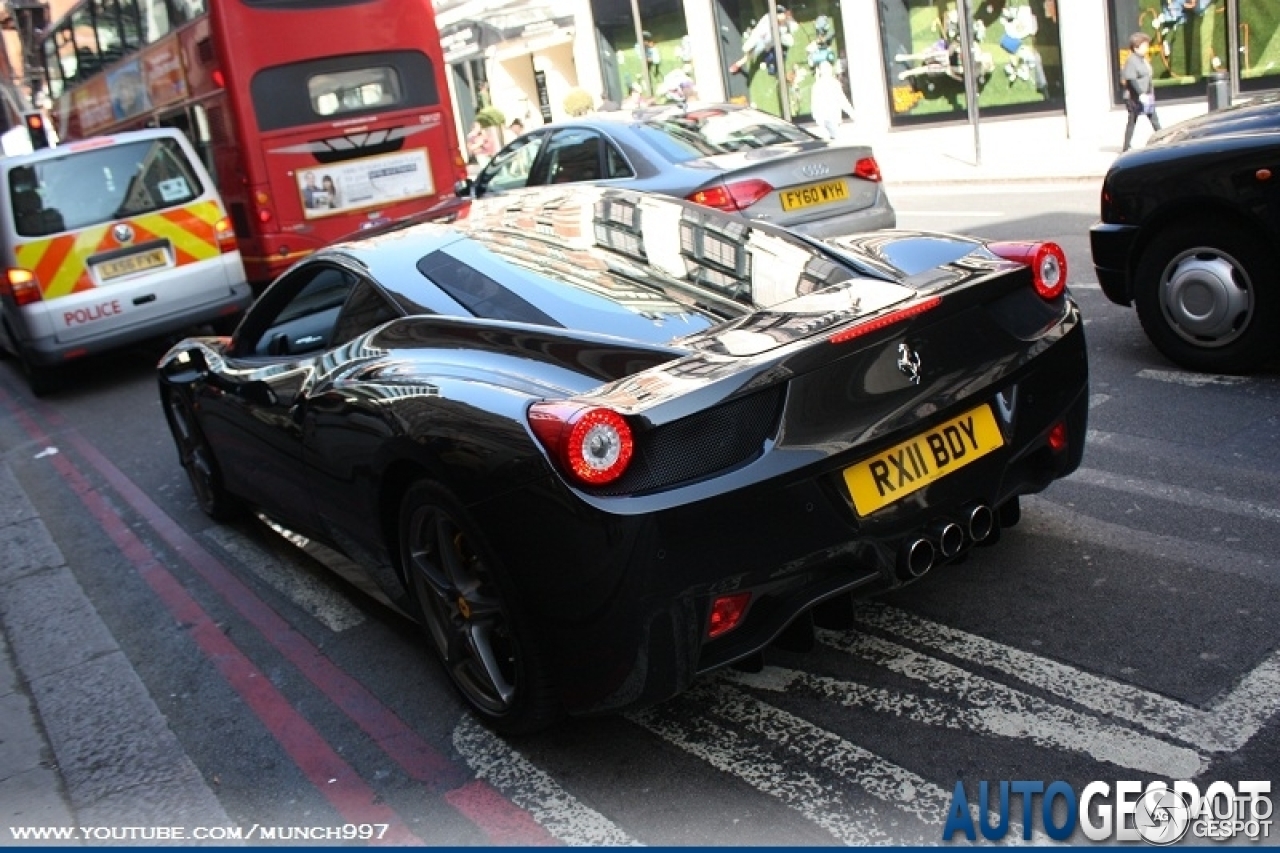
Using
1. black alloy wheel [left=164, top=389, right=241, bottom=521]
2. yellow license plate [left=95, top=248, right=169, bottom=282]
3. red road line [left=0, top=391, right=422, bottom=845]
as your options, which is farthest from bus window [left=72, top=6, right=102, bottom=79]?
red road line [left=0, top=391, right=422, bottom=845]

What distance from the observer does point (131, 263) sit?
11117 mm

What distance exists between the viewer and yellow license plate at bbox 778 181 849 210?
8781 millimetres

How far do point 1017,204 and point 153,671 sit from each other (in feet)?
36.7

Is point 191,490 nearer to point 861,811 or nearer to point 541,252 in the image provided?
point 541,252

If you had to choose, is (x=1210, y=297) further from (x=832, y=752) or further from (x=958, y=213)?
(x=958, y=213)

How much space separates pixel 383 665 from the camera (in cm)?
444

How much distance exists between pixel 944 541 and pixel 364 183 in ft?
36.8

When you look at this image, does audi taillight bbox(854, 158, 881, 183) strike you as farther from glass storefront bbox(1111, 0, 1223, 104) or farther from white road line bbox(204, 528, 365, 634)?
glass storefront bbox(1111, 0, 1223, 104)

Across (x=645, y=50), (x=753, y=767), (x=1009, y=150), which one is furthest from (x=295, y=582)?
(x=645, y=50)

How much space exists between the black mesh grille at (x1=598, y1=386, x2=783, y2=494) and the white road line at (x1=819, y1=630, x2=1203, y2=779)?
36.9 inches

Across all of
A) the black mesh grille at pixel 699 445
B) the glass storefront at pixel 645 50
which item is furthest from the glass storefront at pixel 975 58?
the black mesh grille at pixel 699 445

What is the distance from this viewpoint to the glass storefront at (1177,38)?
1795 cm

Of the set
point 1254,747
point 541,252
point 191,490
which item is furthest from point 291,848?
point 191,490

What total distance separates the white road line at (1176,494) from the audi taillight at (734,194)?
13.1ft
